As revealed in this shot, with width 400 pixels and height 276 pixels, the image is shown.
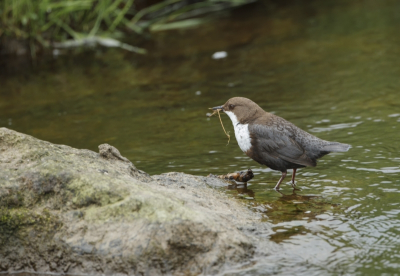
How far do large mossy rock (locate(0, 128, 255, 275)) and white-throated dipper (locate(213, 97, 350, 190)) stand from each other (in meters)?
0.93

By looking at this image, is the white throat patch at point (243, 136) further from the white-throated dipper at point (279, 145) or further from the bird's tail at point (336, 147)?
the bird's tail at point (336, 147)

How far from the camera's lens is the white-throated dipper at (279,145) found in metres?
4.32

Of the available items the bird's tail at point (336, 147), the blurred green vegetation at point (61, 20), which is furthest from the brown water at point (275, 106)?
the blurred green vegetation at point (61, 20)

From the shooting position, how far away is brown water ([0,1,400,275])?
133 inches

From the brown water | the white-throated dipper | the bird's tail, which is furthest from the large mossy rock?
the bird's tail

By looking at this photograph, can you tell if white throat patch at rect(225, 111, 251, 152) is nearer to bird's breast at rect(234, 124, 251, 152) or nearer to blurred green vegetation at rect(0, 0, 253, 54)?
bird's breast at rect(234, 124, 251, 152)

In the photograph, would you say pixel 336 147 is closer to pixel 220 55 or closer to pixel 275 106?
pixel 275 106

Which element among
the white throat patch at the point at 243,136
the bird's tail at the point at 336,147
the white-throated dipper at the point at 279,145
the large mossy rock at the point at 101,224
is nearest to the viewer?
the large mossy rock at the point at 101,224

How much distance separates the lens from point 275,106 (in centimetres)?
673

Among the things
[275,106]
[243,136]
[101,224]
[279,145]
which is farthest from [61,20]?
[101,224]

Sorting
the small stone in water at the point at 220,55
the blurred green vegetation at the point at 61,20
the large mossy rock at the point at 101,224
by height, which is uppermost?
the blurred green vegetation at the point at 61,20

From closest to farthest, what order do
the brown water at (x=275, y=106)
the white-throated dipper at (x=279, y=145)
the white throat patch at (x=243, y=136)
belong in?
the brown water at (x=275, y=106) < the white-throated dipper at (x=279, y=145) < the white throat patch at (x=243, y=136)

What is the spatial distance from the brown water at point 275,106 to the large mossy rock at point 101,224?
0.28 meters

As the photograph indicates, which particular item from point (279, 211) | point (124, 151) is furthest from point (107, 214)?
point (124, 151)
